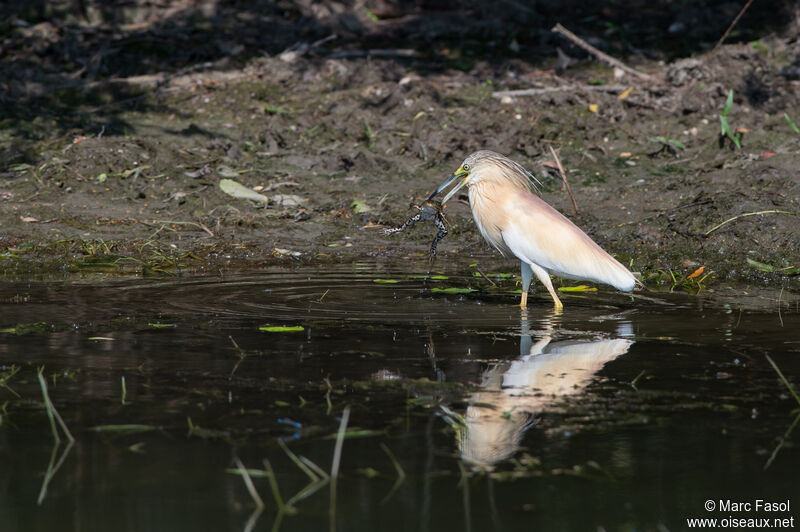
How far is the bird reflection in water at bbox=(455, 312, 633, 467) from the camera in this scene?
368cm

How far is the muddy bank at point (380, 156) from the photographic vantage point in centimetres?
873

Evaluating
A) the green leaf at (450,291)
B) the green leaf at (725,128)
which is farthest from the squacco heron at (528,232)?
the green leaf at (725,128)

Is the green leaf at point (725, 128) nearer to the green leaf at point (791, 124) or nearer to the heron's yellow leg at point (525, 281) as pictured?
the green leaf at point (791, 124)

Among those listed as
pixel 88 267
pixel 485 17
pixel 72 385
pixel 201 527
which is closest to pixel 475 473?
pixel 201 527

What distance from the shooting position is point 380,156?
35.5ft

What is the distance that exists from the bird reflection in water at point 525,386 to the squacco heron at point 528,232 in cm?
85

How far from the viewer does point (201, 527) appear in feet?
9.80

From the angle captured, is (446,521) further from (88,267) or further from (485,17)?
(485,17)

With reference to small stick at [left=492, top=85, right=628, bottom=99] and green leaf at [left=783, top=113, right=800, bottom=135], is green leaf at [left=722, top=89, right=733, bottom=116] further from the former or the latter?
small stick at [left=492, top=85, right=628, bottom=99]

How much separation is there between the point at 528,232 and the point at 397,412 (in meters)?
3.20

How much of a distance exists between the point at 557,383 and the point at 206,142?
7366mm

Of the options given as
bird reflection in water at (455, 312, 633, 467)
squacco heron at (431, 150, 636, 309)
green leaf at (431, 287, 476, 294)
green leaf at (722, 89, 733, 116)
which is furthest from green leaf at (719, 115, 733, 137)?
bird reflection in water at (455, 312, 633, 467)

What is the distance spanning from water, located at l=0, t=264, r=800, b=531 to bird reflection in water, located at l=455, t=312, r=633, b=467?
0.01 m

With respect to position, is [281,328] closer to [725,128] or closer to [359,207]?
[359,207]
